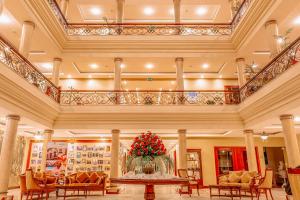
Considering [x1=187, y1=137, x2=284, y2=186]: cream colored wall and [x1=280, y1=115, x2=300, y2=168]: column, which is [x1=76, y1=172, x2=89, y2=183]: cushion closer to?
[x1=187, y1=137, x2=284, y2=186]: cream colored wall

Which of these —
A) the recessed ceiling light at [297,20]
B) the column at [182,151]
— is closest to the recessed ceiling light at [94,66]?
the column at [182,151]

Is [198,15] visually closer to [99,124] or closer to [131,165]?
[99,124]

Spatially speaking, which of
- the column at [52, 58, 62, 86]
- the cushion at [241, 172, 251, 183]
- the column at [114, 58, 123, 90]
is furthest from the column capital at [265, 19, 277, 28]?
the column at [52, 58, 62, 86]

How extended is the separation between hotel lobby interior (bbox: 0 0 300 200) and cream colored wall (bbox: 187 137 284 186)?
0.06m

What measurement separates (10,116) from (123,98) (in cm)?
440

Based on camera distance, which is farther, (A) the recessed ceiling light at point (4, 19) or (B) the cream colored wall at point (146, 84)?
(B) the cream colored wall at point (146, 84)

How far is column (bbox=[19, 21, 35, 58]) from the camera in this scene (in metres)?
7.99

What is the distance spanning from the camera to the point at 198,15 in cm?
1345

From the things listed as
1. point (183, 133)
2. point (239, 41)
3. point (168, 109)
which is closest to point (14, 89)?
point (168, 109)

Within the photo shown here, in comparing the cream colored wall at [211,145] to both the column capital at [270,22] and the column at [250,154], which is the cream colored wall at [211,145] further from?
the column capital at [270,22]

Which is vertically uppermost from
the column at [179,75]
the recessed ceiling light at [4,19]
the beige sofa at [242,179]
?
the recessed ceiling light at [4,19]

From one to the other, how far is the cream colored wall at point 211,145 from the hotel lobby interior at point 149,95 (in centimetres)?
6

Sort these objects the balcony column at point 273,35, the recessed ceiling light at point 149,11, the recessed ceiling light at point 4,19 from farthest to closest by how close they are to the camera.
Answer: the recessed ceiling light at point 149,11 < the recessed ceiling light at point 4,19 < the balcony column at point 273,35

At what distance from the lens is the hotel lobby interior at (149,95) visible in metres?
7.19
